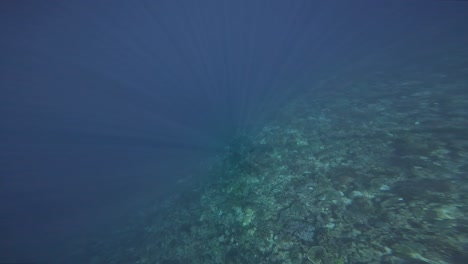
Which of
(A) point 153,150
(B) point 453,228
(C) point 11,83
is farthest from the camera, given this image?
(C) point 11,83

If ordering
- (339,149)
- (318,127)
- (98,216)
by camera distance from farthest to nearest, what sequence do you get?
(98,216) < (318,127) < (339,149)

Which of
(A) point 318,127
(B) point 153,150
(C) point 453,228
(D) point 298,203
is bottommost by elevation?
(B) point 153,150

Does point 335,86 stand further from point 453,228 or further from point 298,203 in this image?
point 453,228

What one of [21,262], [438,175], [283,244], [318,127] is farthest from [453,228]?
[21,262]

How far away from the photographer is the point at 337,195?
7.34 m

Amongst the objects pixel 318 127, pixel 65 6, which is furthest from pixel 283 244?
pixel 65 6

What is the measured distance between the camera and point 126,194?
19062 mm

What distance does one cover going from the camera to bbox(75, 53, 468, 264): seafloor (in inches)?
219

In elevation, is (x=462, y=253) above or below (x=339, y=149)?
below

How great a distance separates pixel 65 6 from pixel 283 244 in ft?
123

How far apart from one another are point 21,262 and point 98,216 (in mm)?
4397

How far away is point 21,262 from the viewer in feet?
43.3

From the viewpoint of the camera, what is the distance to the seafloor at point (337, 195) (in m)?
5.56

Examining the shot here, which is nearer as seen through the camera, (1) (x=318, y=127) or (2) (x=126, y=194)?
(1) (x=318, y=127)
